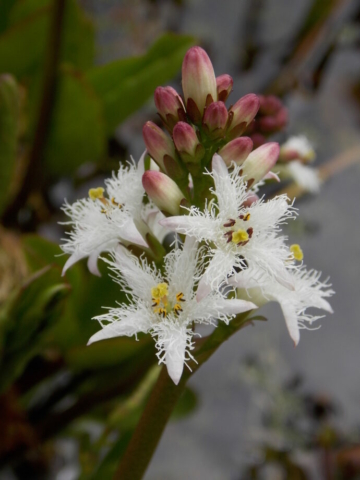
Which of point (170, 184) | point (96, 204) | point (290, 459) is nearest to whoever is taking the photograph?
point (170, 184)

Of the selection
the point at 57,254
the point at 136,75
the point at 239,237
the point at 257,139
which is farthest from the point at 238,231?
the point at 136,75

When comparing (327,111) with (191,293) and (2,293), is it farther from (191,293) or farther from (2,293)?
(191,293)

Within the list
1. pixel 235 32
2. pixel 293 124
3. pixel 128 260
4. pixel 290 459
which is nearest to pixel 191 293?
pixel 128 260

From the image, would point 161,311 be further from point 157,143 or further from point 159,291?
point 157,143

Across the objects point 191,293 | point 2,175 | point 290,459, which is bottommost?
point 290,459

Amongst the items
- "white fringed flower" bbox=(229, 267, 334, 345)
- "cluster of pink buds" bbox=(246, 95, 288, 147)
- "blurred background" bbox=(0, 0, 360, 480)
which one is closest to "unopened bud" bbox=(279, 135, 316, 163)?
"cluster of pink buds" bbox=(246, 95, 288, 147)

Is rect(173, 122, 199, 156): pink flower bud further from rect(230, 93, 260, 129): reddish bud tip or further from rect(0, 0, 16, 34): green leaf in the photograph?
rect(0, 0, 16, 34): green leaf

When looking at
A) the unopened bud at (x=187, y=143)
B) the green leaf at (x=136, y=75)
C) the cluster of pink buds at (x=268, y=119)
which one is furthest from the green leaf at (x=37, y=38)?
the unopened bud at (x=187, y=143)
